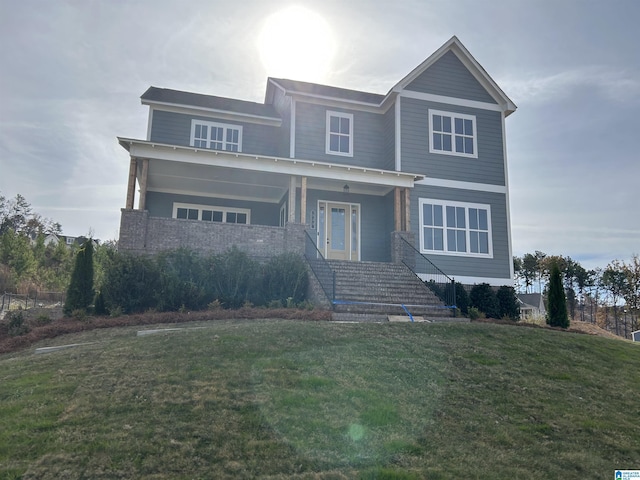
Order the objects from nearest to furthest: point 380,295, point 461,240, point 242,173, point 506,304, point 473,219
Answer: point 380,295 → point 506,304 → point 242,173 → point 461,240 → point 473,219

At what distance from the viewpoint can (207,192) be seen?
1900 cm

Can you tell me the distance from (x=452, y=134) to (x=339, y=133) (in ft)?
14.0

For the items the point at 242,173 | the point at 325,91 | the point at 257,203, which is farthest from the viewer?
the point at 257,203

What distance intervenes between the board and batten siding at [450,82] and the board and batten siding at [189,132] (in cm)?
593

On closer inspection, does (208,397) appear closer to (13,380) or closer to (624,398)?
(13,380)

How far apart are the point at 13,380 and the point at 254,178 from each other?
451 inches

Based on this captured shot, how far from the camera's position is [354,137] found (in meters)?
18.6

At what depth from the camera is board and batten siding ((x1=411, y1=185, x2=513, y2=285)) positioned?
17141 mm

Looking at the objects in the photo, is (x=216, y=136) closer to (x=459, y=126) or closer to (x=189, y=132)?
(x=189, y=132)

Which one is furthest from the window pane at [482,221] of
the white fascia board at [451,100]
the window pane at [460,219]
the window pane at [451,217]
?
the white fascia board at [451,100]

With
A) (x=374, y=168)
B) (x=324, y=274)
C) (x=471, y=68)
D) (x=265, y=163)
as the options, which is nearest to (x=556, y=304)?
(x=324, y=274)

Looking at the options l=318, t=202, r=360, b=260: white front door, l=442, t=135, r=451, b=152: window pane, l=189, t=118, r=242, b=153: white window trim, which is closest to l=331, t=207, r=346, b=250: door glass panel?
l=318, t=202, r=360, b=260: white front door

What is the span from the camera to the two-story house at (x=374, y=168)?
17.2 m

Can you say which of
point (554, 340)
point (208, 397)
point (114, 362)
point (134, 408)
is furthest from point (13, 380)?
point (554, 340)
